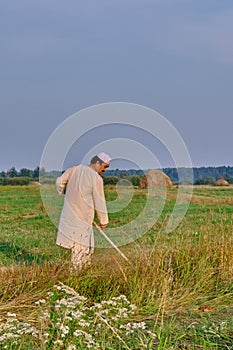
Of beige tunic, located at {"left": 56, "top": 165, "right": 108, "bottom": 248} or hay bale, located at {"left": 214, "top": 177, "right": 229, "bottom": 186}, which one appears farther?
hay bale, located at {"left": 214, "top": 177, "right": 229, "bottom": 186}

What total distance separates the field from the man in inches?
12.5

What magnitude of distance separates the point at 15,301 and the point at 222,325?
6.39 ft

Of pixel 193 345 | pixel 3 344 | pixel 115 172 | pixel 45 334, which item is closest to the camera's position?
pixel 45 334

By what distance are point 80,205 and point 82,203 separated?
45 mm

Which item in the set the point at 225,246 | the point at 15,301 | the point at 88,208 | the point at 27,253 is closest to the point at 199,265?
the point at 225,246

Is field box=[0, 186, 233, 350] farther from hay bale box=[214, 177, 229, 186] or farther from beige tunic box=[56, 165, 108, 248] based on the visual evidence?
hay bale box=[214, 177, 229, 186]

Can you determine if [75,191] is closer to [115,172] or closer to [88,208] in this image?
[88,208]

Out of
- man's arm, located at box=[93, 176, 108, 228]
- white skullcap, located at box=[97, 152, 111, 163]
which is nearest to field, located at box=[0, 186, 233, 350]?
man's arm, located at box=[93, 176, 108, 228]

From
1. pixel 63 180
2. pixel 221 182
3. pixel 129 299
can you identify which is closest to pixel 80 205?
pixel 63 180

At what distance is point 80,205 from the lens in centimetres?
864

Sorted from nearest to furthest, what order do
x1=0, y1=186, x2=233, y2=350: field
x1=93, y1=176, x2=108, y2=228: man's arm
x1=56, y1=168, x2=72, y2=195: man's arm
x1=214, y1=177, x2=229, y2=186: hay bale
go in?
1. x1=0, y1=186, x2=233, y2=350: field
2. x1=93, y1=176, x2=108, y2=228: man's arm
3. x1=56, y1=168, x2=72, y2=195: man's arm
4. x1=214, y1=177, x2=229, y2=186: hay bale

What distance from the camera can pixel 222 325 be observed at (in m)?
5.64

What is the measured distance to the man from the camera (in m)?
8.50

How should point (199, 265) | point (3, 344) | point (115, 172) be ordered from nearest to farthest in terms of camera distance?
point (3, 344) → point (199, 265) → point (115, 172)
